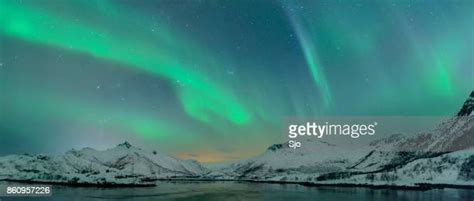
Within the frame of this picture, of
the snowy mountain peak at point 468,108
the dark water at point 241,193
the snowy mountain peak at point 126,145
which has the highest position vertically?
the snowy mountain peak at point 468,108

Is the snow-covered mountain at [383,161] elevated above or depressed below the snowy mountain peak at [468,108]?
below

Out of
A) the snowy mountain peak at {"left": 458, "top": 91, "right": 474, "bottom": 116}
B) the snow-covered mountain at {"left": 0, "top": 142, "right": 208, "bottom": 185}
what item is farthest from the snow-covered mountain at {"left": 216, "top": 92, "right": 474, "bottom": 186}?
the snow-covered mountain at {"left": 0, "top": 142, "right": 208, "bottom": 185}

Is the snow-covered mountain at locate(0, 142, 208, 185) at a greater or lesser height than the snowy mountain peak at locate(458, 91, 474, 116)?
lesser

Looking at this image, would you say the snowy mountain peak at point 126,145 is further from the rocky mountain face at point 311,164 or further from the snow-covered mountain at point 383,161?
the snow-covered mountain at point 383,161

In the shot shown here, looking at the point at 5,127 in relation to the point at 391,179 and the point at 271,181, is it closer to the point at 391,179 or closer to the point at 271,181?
the point at 271,181

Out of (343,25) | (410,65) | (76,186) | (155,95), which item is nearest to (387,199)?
(410,65)

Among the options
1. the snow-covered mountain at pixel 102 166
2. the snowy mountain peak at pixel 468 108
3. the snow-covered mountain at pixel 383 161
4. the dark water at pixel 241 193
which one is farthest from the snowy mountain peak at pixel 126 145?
the snowy mountain peak at pixel 468 108

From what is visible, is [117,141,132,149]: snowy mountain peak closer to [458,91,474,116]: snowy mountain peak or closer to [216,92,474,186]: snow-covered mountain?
[216,92,474,186]: snow-covered mountain

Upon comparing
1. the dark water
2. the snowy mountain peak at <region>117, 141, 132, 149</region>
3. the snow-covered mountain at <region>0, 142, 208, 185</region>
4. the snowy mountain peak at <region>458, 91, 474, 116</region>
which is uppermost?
the snowy mountain peak at <region>458, 91, 474, 116</region>
